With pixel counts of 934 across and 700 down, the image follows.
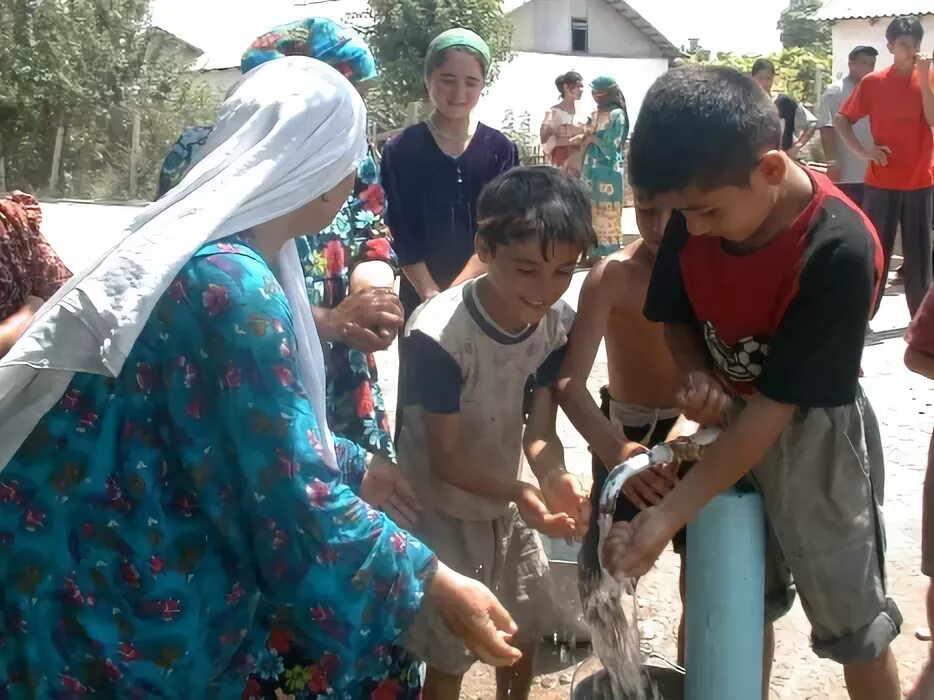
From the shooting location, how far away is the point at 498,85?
2572cm

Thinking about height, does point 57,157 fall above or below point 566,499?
above

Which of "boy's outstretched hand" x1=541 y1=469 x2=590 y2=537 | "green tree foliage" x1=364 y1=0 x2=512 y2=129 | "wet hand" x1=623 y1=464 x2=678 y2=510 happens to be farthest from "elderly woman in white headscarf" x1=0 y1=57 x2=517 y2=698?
"green tree foliage" x1=364 y1=0 x2=512 y2=129

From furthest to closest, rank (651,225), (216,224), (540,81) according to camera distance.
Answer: (540,81)
(651,225)
(216,224)

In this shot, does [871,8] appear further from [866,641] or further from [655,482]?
[655,482]

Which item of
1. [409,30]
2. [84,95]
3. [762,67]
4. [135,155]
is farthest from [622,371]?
[84,95]

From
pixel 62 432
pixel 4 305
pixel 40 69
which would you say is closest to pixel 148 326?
pixel 62 432

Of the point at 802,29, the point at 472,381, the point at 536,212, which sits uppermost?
the point at 802,29

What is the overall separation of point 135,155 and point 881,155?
16.1 meters

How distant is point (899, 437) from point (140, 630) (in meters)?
3.93

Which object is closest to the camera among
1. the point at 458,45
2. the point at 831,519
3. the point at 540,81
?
the point at 831,519

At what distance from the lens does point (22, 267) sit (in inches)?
95.2

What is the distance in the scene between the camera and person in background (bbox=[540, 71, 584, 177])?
9891mm

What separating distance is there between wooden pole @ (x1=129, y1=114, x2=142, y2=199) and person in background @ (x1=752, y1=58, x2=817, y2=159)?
13345 millimetres

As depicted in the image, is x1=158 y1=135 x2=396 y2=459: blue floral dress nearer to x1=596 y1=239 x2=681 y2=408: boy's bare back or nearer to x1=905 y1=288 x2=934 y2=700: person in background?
x1=596 y1=239 x2=681 y2=408: boy's bare back
